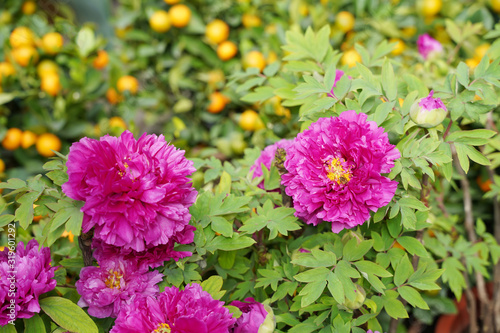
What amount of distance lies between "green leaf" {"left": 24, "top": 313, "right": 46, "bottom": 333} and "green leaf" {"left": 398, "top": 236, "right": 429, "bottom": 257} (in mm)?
530

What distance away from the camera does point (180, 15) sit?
1.60m

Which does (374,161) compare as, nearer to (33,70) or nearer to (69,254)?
(69,254)

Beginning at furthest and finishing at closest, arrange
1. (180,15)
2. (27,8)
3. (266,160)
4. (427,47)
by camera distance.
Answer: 1. (27,8)
2. (180,15)
3. (427,47)
4. (266,160)

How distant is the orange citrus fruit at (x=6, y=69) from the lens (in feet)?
4.73

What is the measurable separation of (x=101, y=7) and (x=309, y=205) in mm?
1866

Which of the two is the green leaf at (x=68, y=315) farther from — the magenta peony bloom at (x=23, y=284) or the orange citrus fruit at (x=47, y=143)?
the orange citrus fruit at (x=47, y=143)

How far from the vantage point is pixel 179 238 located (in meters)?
0.56

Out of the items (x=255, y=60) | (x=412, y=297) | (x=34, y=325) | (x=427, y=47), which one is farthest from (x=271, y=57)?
(x=34, y=325)

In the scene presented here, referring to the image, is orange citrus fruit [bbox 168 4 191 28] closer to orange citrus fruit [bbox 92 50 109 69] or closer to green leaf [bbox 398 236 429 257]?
orange citrus fruit [bbox 92 50 109 69]

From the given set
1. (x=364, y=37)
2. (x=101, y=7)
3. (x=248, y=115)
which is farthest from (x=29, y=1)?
(x=364, y=37)

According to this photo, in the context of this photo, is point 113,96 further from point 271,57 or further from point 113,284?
point 113,284

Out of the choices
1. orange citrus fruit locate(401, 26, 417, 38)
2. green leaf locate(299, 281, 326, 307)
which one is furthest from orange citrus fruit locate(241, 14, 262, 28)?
green leaf locate(299, 281, 326, 307)

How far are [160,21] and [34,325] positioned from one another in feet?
4.45

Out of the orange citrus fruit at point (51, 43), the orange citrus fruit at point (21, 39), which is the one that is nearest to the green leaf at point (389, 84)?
the orange citrus fruit at point (51, 43)
